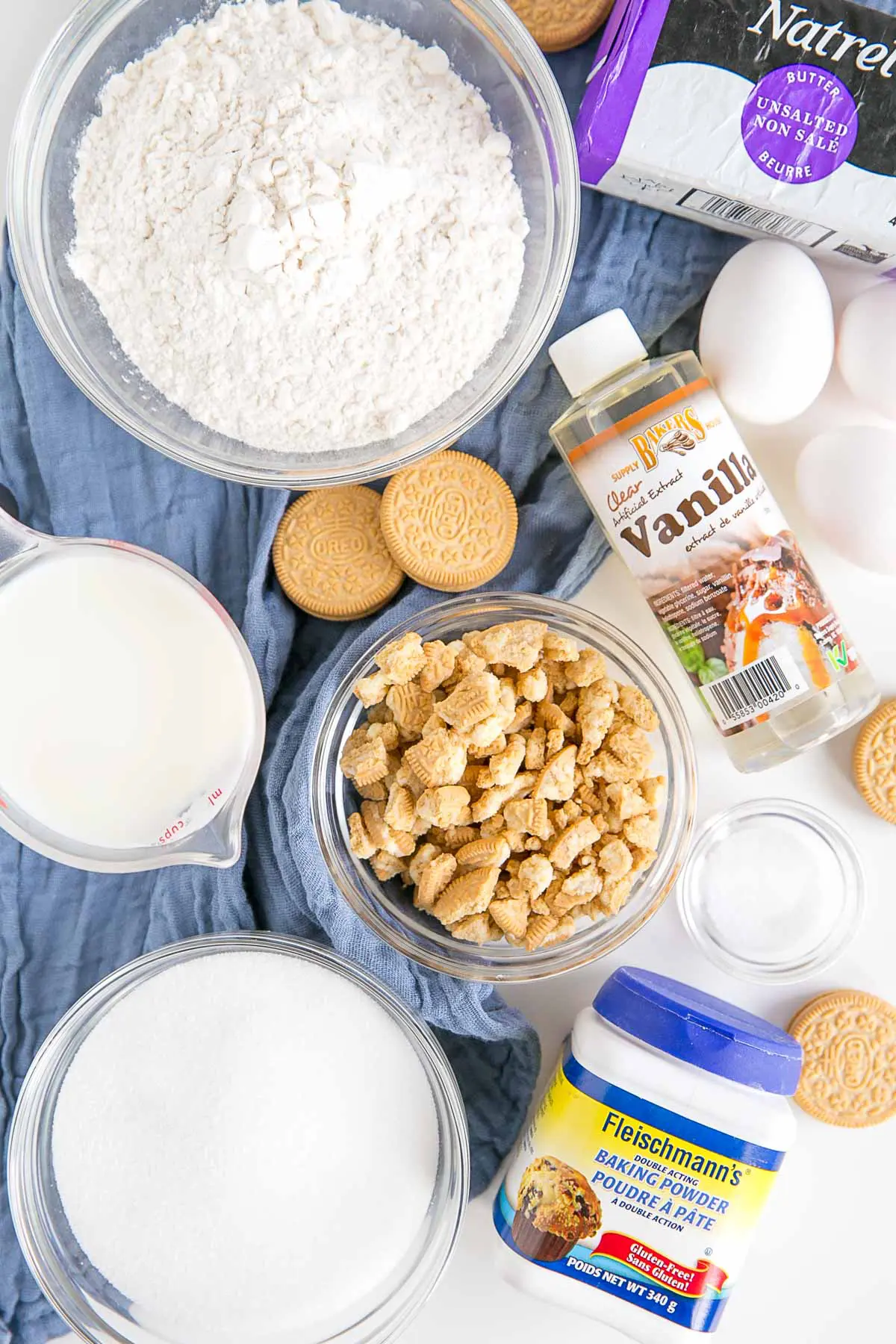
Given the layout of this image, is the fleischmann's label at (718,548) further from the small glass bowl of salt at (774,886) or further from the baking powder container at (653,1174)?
the baking powder container at (653,1174)

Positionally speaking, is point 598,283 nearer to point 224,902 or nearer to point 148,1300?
point 224,902

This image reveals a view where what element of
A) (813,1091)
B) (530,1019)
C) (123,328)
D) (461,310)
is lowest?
(813,1091)

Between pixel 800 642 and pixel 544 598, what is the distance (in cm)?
23

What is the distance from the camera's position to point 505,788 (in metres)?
0.88

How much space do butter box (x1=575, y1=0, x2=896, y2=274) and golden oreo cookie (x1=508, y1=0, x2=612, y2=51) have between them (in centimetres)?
5

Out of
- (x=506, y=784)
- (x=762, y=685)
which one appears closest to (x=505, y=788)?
(x=506, y=784)

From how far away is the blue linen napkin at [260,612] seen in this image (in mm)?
994

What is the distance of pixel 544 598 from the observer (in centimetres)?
95

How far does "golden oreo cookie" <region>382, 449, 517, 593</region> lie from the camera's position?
3.20 feet

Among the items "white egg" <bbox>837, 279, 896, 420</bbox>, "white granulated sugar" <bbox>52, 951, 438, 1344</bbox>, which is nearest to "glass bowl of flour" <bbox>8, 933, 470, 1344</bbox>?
"white granulated sugar" <bbox>52, 951, 438, 1344</bbox>

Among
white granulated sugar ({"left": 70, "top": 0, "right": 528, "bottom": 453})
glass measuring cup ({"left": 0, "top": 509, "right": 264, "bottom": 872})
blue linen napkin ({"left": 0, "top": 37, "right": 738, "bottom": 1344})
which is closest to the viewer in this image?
white granulated sugar ({"left": 70, "top": 0, "right": 528, "bottom": 453})

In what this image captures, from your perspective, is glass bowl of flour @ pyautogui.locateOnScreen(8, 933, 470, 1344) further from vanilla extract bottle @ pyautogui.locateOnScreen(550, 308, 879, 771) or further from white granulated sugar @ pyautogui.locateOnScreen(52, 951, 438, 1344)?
vanilla extract bottle @ pyautogui.locateOnScreen(550, 308, 879, 771)

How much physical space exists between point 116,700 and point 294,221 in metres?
0.40

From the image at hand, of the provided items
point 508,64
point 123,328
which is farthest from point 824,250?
point 123,328
